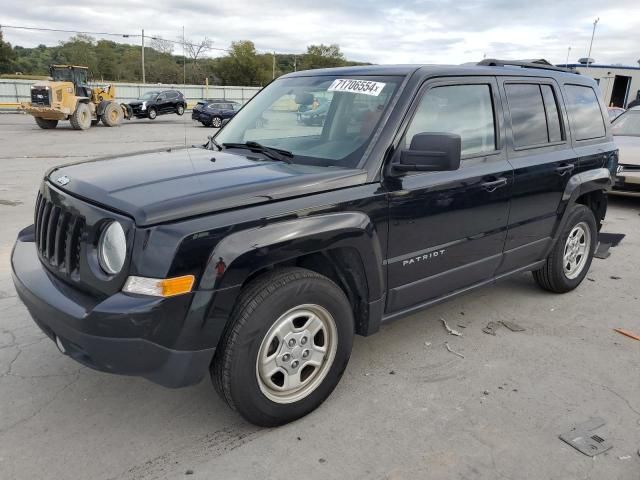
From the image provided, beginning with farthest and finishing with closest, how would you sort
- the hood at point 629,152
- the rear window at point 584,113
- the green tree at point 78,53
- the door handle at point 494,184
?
the green tree at point 78,53 → the hood at point 629,152 → the rear window at point 584,113 → the door handle at point 494,184

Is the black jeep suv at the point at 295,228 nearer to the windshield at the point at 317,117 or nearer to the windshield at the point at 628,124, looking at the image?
the windshield at the point at 317,117

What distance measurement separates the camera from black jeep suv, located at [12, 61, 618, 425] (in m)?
2.37

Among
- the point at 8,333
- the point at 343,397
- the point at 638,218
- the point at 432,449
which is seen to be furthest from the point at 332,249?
the point at 638,218

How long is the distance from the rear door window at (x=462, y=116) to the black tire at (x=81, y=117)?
70.1 ft

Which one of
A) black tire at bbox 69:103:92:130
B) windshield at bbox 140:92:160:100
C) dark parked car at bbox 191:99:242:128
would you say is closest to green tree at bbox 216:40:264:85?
windshield at bbox 140:92:160:100

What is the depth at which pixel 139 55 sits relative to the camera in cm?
7850

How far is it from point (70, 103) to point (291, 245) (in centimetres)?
2205

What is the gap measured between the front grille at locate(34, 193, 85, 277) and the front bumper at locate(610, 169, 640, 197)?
849cm

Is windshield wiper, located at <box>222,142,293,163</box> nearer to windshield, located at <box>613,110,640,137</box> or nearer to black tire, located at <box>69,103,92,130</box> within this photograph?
windshield, located at <box>613,110,640,137</box>

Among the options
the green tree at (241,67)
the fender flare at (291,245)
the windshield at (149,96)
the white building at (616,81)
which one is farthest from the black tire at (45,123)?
the green tree at (241,67)

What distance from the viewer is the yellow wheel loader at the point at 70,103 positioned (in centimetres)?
2097

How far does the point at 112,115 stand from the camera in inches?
945

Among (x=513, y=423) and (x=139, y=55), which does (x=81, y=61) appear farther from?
(x=513, y=423)

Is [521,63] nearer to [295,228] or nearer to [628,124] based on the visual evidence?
[295,228]
